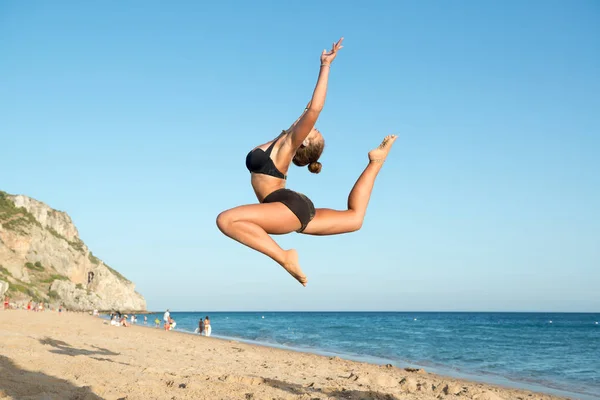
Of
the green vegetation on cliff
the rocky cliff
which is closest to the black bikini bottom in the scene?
the rocky cliff

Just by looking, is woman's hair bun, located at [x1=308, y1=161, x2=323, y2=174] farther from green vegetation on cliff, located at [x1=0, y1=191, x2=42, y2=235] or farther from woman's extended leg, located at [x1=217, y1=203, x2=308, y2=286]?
green vegetation on cliff, located at [x1=0, y1=191, x2=42, y2=235]

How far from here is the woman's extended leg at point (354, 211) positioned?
477cm

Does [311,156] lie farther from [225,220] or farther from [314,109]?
[225,220]

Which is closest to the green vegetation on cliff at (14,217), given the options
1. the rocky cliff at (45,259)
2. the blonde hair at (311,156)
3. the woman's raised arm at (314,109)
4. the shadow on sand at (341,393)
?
the rocky cliff at (45,259)

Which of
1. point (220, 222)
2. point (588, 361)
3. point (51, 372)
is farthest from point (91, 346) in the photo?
point (588, 361)

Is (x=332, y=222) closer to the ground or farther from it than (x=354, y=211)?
closer to the ground

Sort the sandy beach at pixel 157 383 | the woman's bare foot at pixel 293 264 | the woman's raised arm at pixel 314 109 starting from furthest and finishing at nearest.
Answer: the sandy beach at pixel 157 383
the woman's bare foot at pixel 293 264
the woman's raised arm at pixel 314 109

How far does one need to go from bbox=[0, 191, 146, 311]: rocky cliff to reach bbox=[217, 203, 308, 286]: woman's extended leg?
53330 mm

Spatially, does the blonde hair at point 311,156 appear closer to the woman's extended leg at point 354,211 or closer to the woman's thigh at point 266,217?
the woman's extended leg at point 354,211

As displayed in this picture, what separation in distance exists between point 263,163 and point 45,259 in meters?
81.0

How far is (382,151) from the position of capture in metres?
5.16

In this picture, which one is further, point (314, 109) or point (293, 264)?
point (293, 264)

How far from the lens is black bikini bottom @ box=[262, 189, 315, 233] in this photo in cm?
450

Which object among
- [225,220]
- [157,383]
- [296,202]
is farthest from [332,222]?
[157,383]
